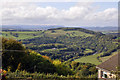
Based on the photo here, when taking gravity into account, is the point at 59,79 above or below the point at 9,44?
below

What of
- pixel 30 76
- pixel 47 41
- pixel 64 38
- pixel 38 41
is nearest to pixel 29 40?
pixel 38 41

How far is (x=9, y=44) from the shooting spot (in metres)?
9.00

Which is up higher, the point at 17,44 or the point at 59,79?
the point at 17,44

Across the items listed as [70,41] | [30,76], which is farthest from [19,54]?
[70,41]

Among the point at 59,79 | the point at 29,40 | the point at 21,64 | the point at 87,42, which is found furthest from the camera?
the point at 87,42

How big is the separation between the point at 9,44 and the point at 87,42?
139 ft

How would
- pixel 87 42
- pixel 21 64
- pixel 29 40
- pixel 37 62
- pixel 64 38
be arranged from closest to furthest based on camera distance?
pixel 21 64 < pixel 37 62 < pixel 29 40 < pixel 87 42 < pixel 64 38

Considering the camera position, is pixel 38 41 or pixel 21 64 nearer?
pixel 21 64

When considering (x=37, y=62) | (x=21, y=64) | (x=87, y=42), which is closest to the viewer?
(x=21, y=64)

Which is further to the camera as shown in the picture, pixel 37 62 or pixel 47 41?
pixel 47 41

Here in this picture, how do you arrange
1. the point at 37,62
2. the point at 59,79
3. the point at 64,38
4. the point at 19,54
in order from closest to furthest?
the point at 59,79, the point at 19,54, the point at 37,62, the point at 64,38

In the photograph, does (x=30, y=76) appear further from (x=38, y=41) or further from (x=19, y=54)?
(x=38, y=41)

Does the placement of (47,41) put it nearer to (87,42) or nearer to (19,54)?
(87,42)

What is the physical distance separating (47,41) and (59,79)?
A: 143 ft
